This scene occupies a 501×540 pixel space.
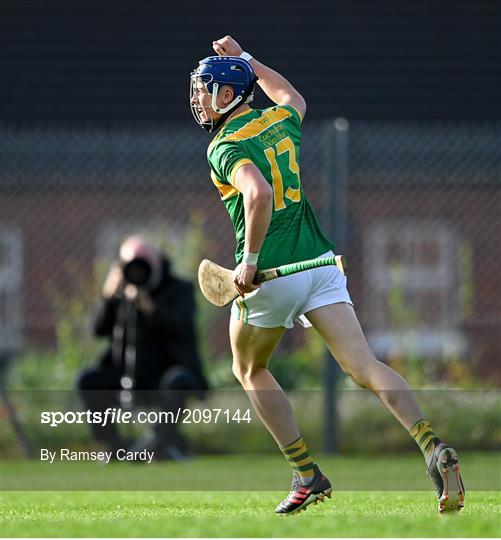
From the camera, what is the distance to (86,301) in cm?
1247

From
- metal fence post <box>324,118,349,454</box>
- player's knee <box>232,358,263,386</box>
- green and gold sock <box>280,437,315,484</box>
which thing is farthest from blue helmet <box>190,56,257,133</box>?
metal fence post <box>324,118,349,454</box>

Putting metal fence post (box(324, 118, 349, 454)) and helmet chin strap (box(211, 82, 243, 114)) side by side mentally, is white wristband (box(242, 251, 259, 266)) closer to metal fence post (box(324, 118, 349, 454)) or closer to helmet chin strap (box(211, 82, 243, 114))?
helmet chin strap (box(211, 82, 243, 114))

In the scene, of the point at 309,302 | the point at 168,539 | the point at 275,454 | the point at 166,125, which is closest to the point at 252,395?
the point at 309,302

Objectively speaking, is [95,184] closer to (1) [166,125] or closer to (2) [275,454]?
(2) [275,454]

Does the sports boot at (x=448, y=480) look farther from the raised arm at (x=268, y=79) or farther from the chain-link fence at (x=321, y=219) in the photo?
the chain-link fence at (x=321, y=219)

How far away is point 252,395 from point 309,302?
510mm

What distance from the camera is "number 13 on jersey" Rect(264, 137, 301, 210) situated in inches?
235

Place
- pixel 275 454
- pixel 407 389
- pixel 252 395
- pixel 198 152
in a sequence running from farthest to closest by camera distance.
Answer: pixel 198 152, pixel 275 454, pixel 252 395, pixel 407 389

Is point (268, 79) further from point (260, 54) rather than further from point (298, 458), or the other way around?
point (260, 54)

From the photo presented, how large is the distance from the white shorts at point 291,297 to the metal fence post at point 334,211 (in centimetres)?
468

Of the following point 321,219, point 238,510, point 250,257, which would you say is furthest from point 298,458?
point 321,219

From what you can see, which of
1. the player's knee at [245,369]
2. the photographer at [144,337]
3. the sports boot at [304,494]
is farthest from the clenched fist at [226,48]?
the photographer at [144,337]

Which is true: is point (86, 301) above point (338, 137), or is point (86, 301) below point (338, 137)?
below

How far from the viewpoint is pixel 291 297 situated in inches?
232
